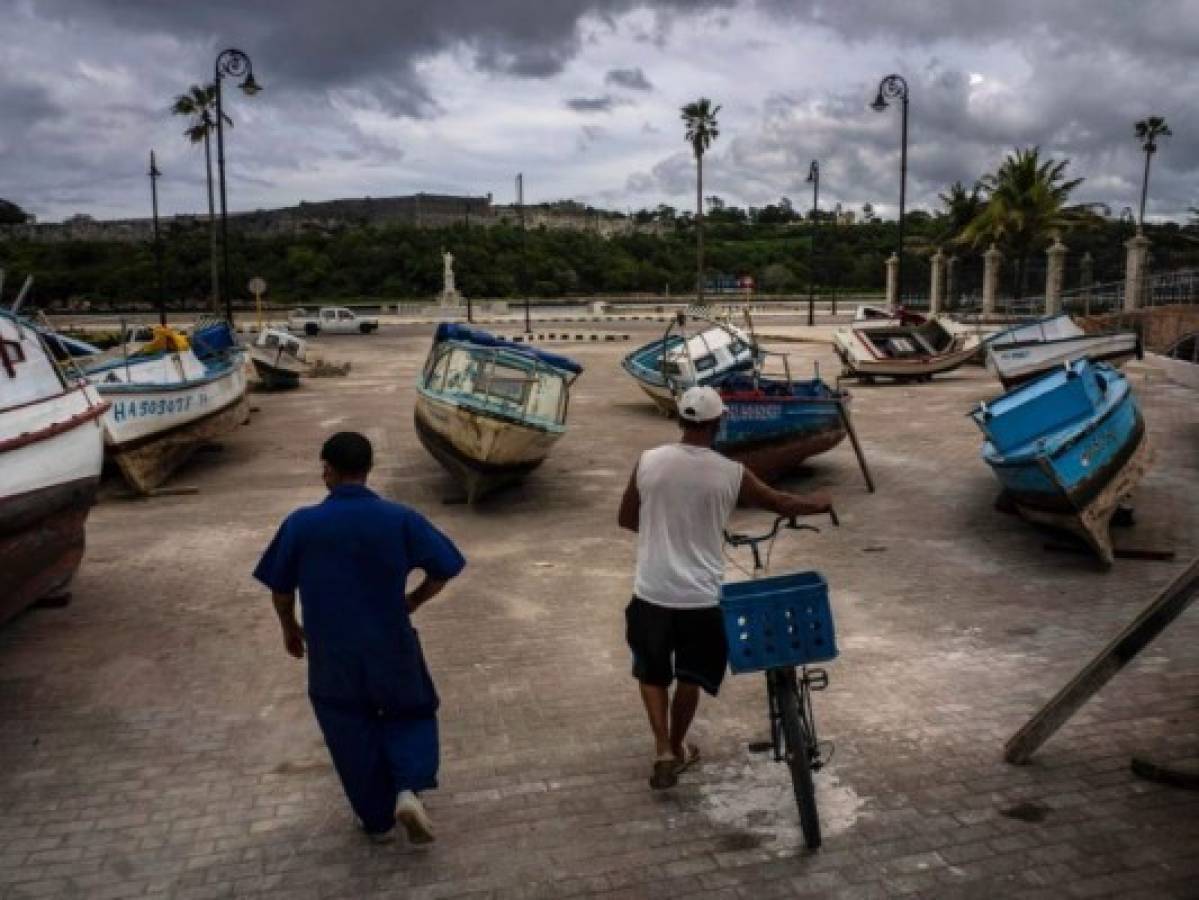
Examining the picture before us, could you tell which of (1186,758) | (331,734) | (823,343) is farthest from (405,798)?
(823,343)

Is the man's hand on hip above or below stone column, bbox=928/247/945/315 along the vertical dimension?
below

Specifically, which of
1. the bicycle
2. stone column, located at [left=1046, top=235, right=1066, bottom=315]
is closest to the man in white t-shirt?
the bicycle

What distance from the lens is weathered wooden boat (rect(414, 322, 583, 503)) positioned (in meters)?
11.2

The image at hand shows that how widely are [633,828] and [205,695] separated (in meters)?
3.20

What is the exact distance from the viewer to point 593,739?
547cm

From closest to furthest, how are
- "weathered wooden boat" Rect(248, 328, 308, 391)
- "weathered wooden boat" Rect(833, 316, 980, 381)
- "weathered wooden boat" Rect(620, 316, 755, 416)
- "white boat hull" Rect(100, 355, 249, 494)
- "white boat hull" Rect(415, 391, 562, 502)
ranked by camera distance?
"white boat hull" Rect(415, 391, 562, 502)
"white boat hull" Rect(100, 355, 249, 494)
"weathered wooden boat" Rect(620, 316, 755, 416)
"weathered wooden boat" Rect(833, 316, 980, 381)
"weathered wooden boat" Rect(248, 328, 308, 391)

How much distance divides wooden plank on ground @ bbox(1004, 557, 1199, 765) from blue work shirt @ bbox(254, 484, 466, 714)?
119 inches

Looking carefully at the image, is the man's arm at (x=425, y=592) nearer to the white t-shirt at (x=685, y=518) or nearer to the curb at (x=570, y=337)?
the white t-shirt at (x=685, y=518)

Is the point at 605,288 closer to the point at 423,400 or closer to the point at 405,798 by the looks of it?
the point at 423,400

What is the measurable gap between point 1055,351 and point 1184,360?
3.09 m

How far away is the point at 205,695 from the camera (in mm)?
6246

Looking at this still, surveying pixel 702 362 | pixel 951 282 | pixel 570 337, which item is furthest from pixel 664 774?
pixel 951 282

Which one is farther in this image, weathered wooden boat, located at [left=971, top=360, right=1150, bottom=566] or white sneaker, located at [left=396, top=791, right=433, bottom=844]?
weathered wooden boat, located at [left=971, top=360, right=1150, bottom=566]

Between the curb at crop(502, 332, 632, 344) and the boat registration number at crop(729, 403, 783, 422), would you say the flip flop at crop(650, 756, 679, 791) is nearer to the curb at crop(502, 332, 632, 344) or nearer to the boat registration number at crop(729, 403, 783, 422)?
the boat registration number at crop(729, 403, 783, 422)
